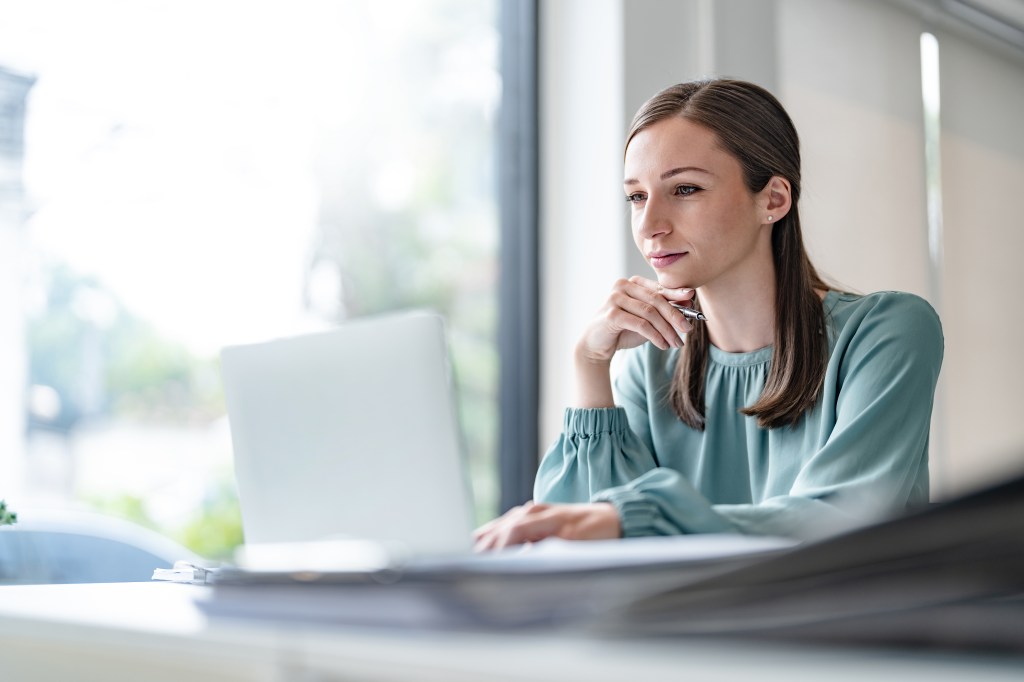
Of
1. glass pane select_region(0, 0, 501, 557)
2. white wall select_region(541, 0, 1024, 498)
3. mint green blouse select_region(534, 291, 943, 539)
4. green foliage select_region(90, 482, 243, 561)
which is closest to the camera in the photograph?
mint green blouse select_region(534, 291, 943, 539)

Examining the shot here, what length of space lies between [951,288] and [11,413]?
2.63 meters

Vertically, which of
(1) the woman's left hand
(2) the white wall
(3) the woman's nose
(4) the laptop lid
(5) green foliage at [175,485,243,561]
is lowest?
(5) green foliage at [175,485,243,561]

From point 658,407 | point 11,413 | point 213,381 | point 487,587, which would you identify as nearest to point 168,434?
point 213,381

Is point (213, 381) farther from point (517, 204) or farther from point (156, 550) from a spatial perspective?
point (517, 204)

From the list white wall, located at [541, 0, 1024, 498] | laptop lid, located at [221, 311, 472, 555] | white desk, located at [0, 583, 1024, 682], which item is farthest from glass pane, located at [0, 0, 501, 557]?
white desk, located at [0, 583, 1024, 682]

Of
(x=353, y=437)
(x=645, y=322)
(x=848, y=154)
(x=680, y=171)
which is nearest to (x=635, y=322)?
(x=645, y=322)

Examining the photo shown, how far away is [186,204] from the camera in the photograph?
8.50 ft

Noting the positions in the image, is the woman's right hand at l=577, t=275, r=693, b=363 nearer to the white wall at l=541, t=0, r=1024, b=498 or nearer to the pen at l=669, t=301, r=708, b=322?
the pen at l=669, t=301, r=708, b=322

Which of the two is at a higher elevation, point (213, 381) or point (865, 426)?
point (213, 381)

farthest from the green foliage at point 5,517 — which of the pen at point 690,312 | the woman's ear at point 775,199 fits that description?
the woman's ear at point 775,199

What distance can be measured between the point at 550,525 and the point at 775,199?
98cm

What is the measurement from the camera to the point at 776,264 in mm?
1562

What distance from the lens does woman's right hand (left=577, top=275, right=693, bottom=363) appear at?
4.51 feet

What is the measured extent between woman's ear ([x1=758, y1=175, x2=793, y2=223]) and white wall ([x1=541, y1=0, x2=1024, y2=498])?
3.14ft
